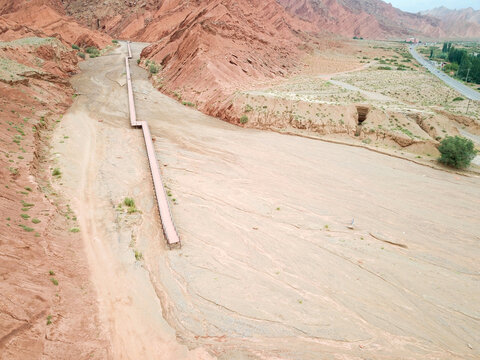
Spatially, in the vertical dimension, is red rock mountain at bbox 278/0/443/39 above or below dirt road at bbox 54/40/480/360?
above

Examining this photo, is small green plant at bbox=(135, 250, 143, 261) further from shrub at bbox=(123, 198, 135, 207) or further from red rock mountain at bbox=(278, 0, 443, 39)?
red rock mountain at bbox=(278, 0, 443, 39)

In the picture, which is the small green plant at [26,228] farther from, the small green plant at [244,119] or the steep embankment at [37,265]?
the small green plant at [244,119]

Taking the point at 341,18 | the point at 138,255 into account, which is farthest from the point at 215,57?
the point at 341,18

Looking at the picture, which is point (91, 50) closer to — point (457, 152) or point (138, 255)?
point (138, 255)

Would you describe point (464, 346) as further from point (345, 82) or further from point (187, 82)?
point (345, 82)

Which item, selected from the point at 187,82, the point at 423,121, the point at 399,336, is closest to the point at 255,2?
the point at 187,82

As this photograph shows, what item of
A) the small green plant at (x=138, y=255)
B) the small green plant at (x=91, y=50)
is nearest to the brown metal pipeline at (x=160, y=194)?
the small green plant at (x=138, y=255)

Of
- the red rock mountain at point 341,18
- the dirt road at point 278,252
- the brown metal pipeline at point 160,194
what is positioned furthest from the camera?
the red rock mountain at point 341,18

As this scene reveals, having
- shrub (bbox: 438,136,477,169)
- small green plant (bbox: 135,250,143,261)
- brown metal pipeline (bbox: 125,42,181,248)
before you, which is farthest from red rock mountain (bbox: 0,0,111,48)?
shrub (bbox: 438,136,477,169)
